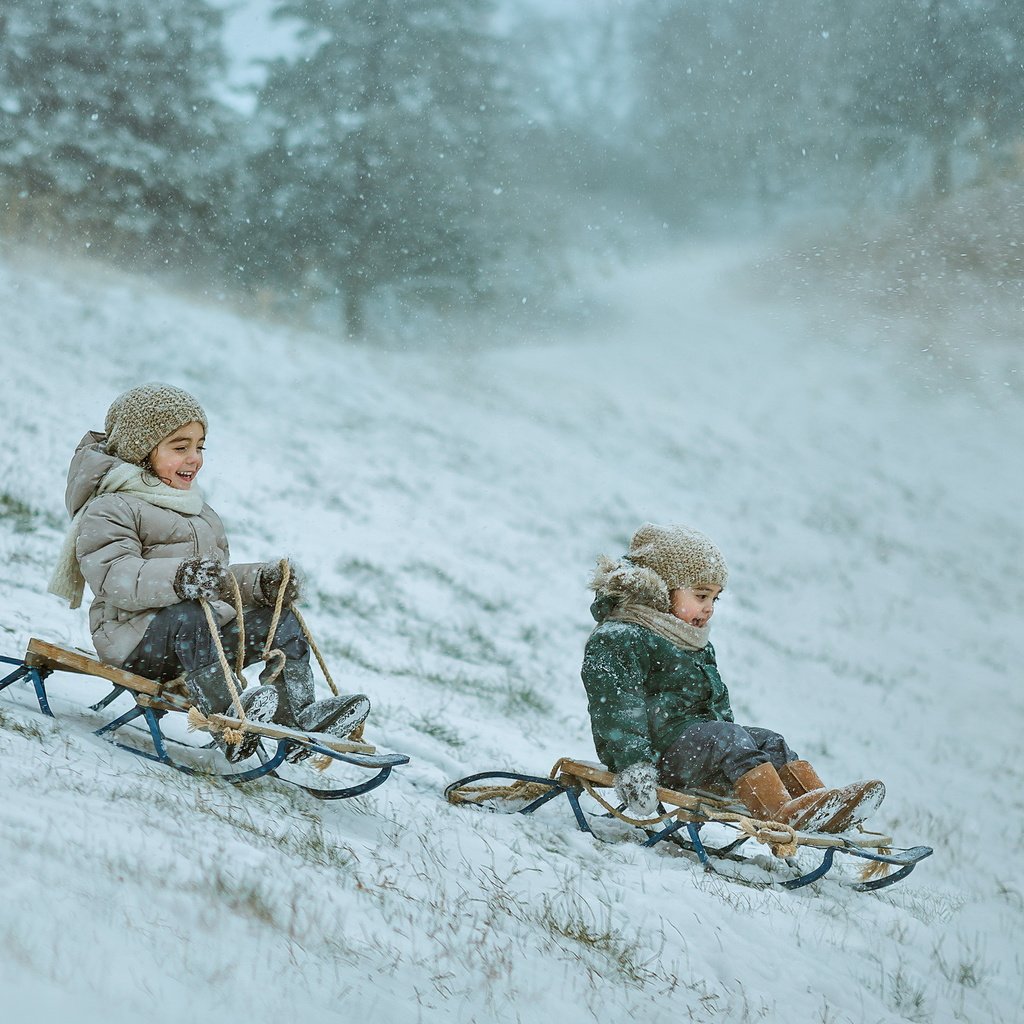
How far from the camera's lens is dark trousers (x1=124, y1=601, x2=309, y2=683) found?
12.4 ft

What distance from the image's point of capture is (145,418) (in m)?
3.94

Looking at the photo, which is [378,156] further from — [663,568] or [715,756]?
[715,756]

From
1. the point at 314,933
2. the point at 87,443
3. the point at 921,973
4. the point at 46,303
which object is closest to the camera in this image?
the point at 314,933

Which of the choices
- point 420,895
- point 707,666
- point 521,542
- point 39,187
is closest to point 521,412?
point 521,542

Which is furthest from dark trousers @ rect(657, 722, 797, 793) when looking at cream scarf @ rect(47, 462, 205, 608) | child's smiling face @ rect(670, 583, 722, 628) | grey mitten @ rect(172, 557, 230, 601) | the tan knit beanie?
cream scarf @ rect(47, 462, 205, 608)

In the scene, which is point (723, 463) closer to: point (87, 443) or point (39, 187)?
point (39, 187)

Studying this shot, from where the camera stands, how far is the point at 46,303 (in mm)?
15367

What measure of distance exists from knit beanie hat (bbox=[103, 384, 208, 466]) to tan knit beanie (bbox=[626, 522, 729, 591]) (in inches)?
75.6

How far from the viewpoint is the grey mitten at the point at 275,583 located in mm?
3818

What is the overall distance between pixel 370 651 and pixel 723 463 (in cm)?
1369

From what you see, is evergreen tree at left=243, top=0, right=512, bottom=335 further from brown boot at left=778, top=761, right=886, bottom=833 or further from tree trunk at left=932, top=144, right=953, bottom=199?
tree trunk at left=932, top=144, right=953, bottom=199

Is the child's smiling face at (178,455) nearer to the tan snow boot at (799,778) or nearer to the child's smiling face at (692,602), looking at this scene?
the child's smiling face at (692,602)

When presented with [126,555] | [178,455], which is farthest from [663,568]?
[126,555]

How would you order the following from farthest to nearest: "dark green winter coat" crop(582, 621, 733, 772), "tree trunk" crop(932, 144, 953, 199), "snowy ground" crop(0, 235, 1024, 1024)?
"tree trunk" crop(932, 144, 953, 199), "dark green winter coat" crop(582, 621, 733, 772), "snowy ground" crop(0, 235, 1024, 1024)
